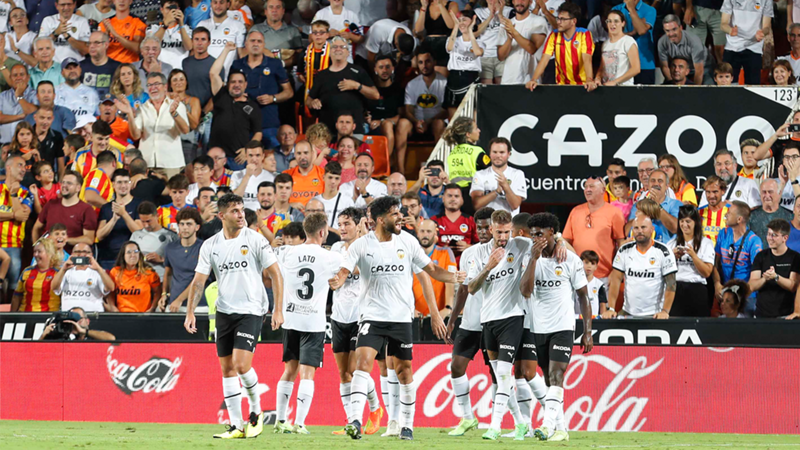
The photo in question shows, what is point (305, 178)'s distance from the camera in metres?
16.0

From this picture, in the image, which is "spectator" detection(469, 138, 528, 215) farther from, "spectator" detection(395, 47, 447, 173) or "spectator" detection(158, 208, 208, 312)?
"spectator" detection(158, 208, 208, 312)

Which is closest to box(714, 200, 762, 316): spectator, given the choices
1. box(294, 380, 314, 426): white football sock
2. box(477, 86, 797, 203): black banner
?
box(477, 86, 797, 203): black banner

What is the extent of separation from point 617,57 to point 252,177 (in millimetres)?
6115

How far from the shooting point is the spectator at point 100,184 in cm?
1642

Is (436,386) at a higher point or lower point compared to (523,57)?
lower

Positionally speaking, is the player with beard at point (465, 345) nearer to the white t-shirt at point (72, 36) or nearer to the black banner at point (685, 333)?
the black banner at point (685, 333)

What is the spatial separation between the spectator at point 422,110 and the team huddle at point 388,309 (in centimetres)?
652

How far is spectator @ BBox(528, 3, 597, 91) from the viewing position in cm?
1636

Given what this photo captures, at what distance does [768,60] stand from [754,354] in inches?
304

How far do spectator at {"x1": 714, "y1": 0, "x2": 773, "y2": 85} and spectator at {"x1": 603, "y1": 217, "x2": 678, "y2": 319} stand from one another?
5.98 meters

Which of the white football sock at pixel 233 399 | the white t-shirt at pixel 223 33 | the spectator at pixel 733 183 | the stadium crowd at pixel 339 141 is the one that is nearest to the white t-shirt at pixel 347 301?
the white football sock at pixel 233 399

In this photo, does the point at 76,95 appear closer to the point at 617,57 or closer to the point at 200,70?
the point at 200,70

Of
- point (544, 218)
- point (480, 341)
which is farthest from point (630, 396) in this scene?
point (544, 218)

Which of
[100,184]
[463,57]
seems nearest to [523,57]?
[463,57]
